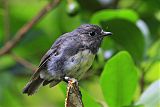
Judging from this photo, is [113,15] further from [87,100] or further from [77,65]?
[87,100]

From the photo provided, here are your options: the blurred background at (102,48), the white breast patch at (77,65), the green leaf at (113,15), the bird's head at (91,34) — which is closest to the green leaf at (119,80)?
the blurred background at (102,48)

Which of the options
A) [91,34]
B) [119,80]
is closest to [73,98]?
[119,80]

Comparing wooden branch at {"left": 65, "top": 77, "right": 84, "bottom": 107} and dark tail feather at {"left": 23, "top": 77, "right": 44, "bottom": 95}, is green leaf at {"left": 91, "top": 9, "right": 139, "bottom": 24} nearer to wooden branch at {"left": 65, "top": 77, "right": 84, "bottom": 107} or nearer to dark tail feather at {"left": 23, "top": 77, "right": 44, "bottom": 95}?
dark tail feather at {"left": 23, "top": 77, "right": 44, "bottom": 95}

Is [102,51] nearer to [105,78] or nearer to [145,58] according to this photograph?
[145,58]

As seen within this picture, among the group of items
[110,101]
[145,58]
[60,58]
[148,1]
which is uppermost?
[148,1]

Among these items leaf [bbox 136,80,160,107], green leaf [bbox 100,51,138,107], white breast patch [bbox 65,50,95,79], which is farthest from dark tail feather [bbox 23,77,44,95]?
leaf [bbox 136,80,160,107]

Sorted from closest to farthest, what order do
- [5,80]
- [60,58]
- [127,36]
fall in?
[60,58]
[127,36]
[5,80]

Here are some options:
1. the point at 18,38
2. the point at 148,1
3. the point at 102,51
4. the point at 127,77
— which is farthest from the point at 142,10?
the point at 127,77
